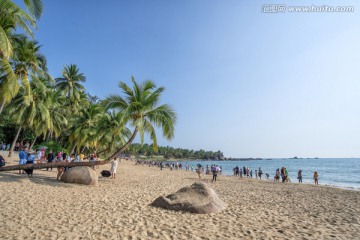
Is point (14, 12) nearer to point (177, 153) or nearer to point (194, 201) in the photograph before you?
point (194, 201)

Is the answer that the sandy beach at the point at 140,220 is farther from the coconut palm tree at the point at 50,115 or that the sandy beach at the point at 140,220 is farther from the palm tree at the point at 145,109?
the coconut palm tree at the point at 50,115

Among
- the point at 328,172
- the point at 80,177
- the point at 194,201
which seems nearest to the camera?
the point at 194,201

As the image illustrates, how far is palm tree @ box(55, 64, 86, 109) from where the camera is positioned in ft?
111

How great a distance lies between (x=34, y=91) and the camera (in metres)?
23.3

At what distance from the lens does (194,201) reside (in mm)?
8484

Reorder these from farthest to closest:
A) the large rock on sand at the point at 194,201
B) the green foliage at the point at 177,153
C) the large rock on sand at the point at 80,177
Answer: the green foliage at the point at 177,153, the large rock on sand at the point at 80,177, the large rock on sand at the point at 194,201

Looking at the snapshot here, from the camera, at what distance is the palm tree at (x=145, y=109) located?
42.2ft

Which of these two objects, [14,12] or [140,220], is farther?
[14,12]

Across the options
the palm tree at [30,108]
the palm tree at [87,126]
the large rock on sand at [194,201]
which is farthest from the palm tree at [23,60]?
the large rock on sand at [194,201]

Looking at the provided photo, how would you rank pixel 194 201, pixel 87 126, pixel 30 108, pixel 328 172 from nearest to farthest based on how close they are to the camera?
pixel 194 201, pixel 30 108, pixel 87 126, pixel 328 172

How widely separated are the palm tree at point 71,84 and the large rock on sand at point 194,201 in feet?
99.7

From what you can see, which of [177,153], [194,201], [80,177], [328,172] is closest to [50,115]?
[80,177]

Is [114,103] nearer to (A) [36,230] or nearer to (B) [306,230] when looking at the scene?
(A) [36,230]

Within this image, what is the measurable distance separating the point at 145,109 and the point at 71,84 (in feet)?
84.1
